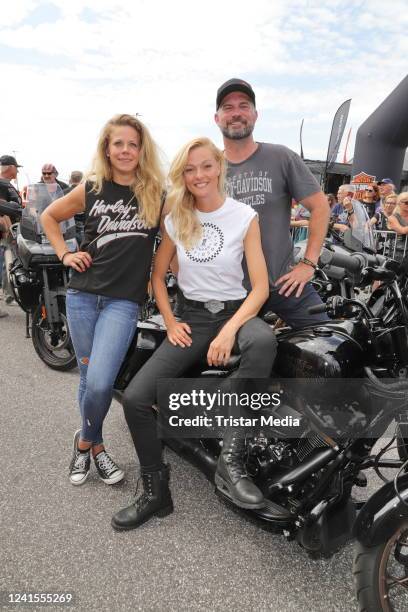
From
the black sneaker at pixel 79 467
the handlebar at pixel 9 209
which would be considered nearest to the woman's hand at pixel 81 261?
the black sneaker at pixel 79 467

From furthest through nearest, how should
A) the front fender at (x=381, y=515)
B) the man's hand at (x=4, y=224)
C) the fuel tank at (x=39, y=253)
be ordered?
the man's hand at (x=4, y=224) → the fuel tank at (x=39, y=253) → the front fender at (x=381, y=515)

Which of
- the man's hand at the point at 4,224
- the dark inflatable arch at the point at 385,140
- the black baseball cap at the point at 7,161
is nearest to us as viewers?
the man's hand at the point at 4,224

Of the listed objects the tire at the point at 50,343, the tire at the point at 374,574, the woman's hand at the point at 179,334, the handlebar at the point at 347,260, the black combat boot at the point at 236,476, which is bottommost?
the tire at the point at 50,343

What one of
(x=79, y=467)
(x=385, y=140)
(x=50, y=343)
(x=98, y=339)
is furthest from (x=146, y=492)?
(x=385, y=140)

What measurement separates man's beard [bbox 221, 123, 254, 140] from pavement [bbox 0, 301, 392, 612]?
2006 mm

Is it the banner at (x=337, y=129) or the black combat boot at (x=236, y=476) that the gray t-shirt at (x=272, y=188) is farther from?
the banner at (x=337, y=129)

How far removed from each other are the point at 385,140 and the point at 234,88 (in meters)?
11.4

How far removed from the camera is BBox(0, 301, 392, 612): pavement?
77.4 inches

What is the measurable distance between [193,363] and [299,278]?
0.71 m

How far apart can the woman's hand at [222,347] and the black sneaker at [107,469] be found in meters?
1.12

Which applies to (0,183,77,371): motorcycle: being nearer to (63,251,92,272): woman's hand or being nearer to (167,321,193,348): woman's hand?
(63,251,92,272): woman's hand

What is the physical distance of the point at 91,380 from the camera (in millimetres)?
2383

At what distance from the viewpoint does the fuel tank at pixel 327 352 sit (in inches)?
70.7

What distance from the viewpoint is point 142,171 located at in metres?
2.41
